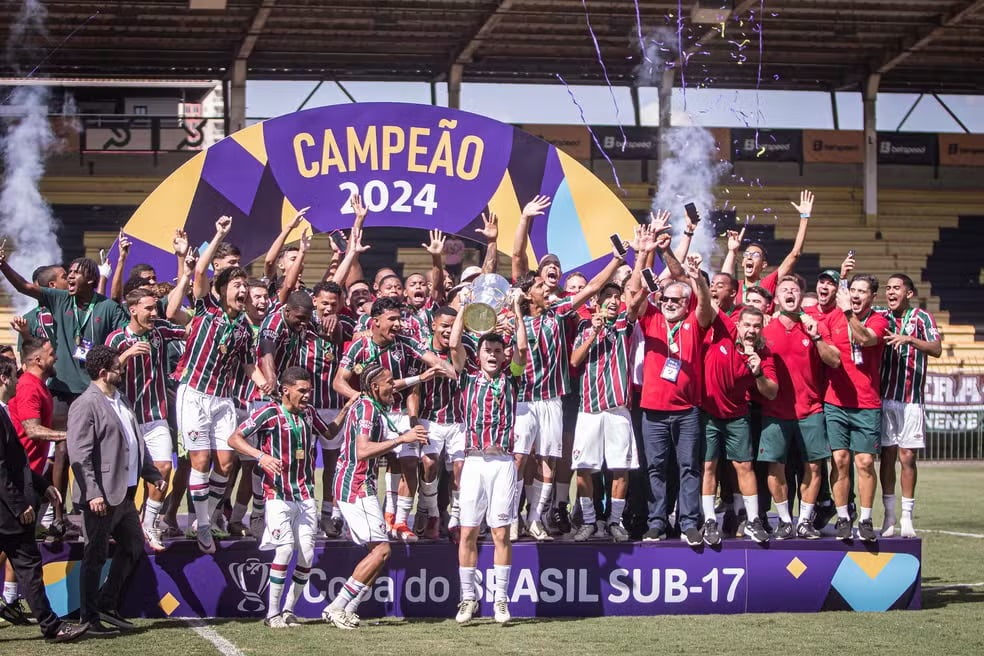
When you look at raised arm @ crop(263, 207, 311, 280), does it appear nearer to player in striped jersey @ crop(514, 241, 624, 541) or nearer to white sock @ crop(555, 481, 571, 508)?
player in striped jersey @ crop(514, 241, 624, 541)

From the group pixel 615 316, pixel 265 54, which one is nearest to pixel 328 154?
pixel 615 316

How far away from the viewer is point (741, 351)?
9266 millimetres

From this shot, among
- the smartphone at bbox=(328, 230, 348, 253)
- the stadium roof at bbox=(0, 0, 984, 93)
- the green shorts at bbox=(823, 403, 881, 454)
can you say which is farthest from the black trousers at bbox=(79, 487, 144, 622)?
the stadium roof at bbox=(0, 0, 984, 93)

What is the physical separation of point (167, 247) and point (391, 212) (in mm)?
1868

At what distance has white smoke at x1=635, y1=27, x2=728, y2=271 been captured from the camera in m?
24.6

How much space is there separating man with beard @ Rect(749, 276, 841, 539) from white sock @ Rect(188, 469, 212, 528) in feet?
12.9

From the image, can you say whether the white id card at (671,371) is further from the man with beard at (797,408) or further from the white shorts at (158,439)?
the white shorts at (158,439)

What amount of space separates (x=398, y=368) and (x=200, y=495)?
159cm

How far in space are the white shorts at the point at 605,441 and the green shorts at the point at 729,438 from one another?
52 cm

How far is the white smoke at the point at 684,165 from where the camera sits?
2464 centimetres

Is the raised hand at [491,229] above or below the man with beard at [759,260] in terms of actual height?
above

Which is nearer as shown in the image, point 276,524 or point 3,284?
point 276,524

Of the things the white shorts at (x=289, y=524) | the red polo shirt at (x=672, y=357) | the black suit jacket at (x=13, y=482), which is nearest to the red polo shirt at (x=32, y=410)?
the black suit jacket at (x=13, y=482)

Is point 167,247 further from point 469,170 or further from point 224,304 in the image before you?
point 469,170
